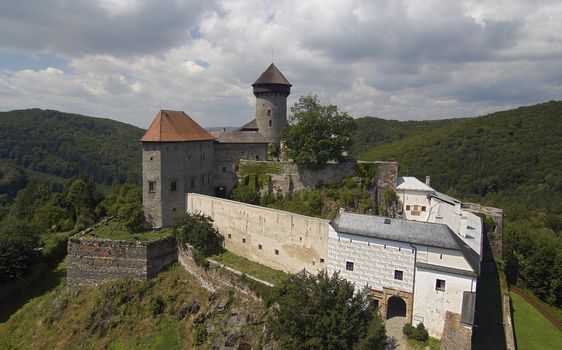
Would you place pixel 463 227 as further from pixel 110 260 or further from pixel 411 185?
pixel 110 260

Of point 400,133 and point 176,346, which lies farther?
point 400,133

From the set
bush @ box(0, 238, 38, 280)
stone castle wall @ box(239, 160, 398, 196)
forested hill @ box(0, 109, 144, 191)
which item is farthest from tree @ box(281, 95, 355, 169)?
forested hill @ box(0, 109, 144, 191)

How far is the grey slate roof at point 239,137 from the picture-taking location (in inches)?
1382

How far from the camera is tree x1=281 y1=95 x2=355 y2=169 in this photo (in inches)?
1206

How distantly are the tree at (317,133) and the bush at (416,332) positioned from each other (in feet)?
52.2

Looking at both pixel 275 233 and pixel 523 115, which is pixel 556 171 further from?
pixel 275 233

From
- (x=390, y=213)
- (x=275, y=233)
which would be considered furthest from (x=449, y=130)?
(x=275, y=233)

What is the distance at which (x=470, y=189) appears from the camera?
7719 centimetres

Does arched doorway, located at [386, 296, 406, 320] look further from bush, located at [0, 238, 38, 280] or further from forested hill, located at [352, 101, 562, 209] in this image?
forested hill, located at [352, 101, 562, 209]

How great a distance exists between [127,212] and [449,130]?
88.7 m

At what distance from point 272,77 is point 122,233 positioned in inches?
862

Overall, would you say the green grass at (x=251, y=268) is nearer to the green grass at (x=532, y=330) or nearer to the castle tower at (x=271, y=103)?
the green grass at (x=532, y=330)

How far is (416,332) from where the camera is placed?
58.9ft

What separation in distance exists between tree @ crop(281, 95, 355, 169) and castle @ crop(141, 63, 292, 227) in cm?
626
